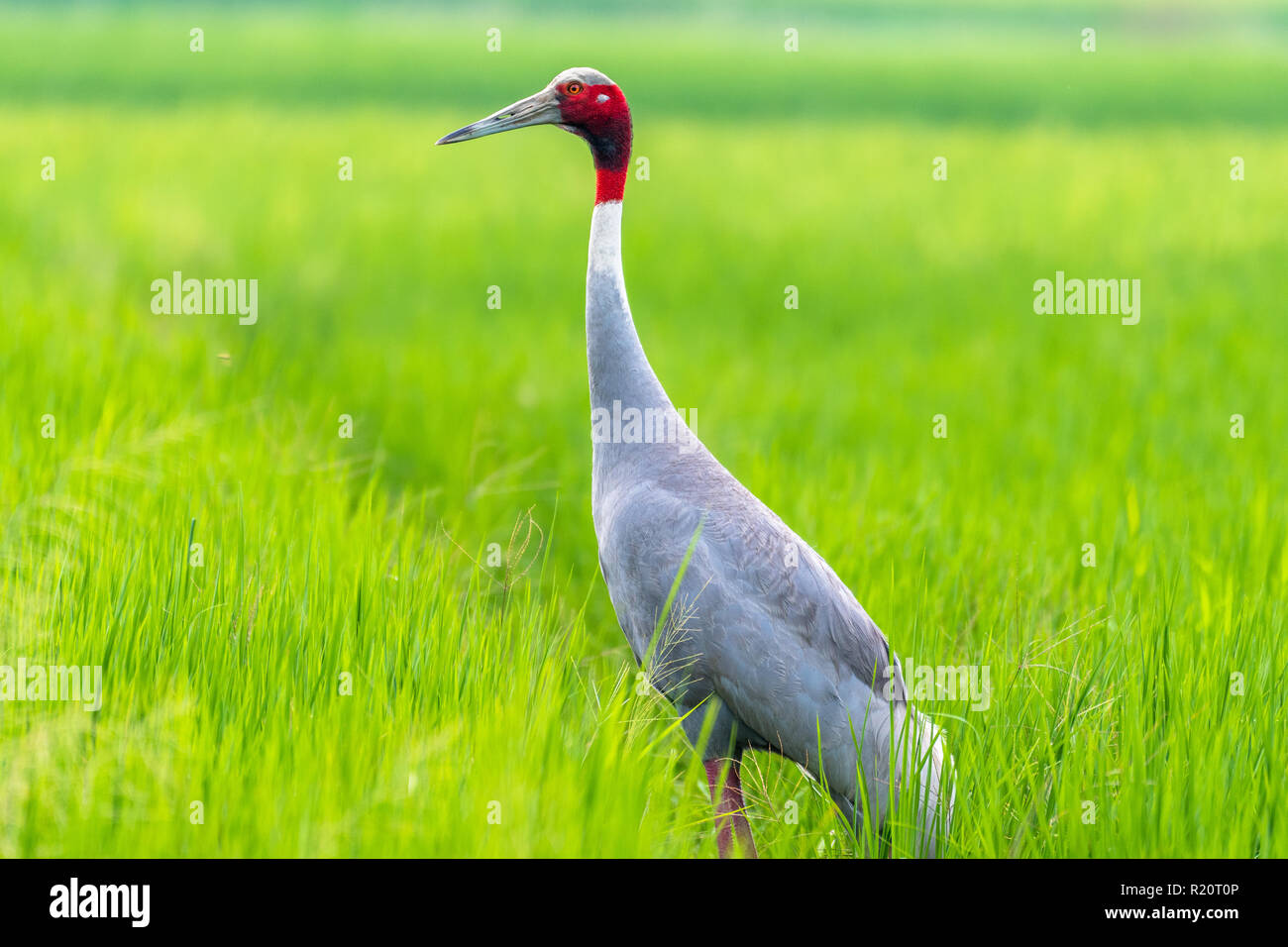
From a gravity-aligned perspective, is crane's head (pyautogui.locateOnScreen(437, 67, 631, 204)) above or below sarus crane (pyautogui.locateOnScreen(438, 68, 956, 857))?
above

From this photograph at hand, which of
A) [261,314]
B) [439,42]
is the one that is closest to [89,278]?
[261,314]

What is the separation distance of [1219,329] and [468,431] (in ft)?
20.2

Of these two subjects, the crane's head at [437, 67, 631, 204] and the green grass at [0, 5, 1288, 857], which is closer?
the green grass at [0, 5, 1288, 857]

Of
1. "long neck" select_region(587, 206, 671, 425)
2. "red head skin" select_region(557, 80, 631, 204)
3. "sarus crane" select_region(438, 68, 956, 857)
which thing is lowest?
"sarus crane" select_region(438, 68, 956, 857)

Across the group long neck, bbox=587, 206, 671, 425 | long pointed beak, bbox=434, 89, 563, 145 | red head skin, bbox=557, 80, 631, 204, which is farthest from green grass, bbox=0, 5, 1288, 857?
long pointed beak, bbox=434, 89, 563, 145

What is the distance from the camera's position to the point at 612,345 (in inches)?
162

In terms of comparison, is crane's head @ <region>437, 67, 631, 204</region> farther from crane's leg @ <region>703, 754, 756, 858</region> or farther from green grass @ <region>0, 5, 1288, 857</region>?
crane's leg @ <region>703, 754, 756, 858</region>

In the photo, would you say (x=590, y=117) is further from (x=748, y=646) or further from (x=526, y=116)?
(x=748, y=646)

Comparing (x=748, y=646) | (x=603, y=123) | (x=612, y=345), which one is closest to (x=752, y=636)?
(x=748, y=646)

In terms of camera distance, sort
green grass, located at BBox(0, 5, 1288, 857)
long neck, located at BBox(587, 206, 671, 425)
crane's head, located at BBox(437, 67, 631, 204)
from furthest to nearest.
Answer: crane's head, located at BBox(437, 67, 631, 204) < long neck, located at BBox(587, 206, 671, 425) < green grass, located at BBox(0, 5, 1288, 857)

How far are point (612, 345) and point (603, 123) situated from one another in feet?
2.68

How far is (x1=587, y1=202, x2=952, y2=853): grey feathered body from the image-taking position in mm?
3617

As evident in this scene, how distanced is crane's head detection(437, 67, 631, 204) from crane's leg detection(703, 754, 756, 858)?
1926mm

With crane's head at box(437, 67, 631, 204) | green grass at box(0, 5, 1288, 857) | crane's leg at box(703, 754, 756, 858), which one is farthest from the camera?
crane's head at box(437, 67, 631, 204)
